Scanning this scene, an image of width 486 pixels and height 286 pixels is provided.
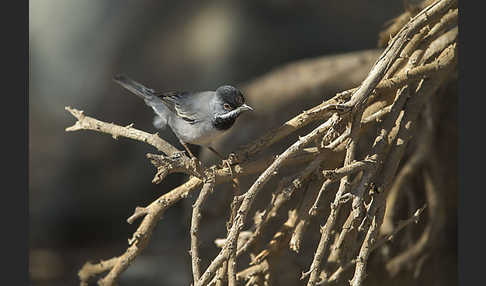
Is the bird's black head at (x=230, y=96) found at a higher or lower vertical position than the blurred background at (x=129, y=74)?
lower

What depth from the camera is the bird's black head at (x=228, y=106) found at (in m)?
1.95

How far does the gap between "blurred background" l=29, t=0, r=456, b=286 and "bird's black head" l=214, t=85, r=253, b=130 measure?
1.05 m

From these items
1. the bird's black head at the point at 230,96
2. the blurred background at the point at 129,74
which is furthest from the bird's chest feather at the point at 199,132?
the blurred background at the point at 129,74

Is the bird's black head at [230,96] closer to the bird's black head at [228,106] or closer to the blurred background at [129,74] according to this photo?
the bird's black head at [228,106]

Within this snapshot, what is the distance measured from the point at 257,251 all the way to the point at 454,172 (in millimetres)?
1564

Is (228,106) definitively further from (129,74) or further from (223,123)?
(129,74)

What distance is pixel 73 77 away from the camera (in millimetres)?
3479

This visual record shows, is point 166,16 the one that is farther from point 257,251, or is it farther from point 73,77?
point 257,251

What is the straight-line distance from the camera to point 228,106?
1.98 m

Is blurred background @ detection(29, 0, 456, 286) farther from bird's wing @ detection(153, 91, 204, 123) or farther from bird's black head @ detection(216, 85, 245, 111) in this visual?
bird's black head @ detection(216, 85, 245, 111)

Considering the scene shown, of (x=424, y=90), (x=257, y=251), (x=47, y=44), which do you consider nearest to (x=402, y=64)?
(x=424, y=90)

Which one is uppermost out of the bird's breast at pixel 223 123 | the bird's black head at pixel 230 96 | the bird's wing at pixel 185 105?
the bird's wing at pixel 185 105

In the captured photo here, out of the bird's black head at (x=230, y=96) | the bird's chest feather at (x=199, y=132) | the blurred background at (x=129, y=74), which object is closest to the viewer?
the bird's black head at (x=230, y=96)

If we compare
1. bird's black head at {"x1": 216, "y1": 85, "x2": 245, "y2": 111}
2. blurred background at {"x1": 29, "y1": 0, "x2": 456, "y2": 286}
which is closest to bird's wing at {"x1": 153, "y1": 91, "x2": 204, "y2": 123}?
bird's black head at {"x1": 216, "y1": 85, "x2": 245, "y2": 111}
